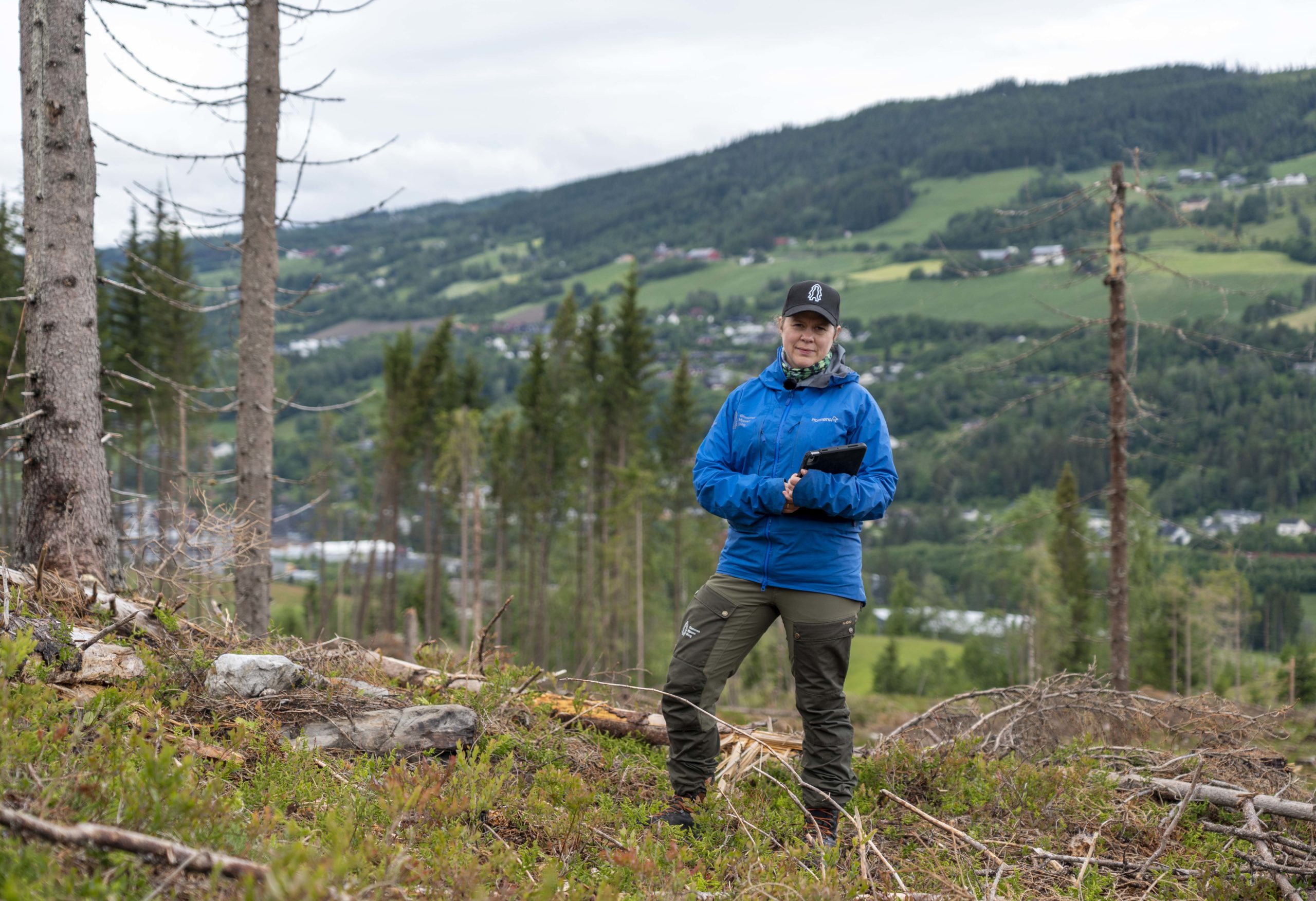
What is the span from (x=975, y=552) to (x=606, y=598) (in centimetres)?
1963

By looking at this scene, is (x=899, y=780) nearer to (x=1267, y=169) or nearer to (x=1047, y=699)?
(x=1047, y=699)

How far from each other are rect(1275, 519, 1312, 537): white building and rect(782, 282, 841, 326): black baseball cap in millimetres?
51716

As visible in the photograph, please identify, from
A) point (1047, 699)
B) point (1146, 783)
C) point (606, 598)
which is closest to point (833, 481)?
point (1146, 783)

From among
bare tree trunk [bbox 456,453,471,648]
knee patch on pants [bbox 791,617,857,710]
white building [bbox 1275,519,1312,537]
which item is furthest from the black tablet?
white building [bbox 1275,519,1312,537]

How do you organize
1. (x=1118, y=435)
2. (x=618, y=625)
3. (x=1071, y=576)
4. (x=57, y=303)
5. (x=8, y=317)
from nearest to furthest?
(x=57, y=303) → (x=1118, y=435) → (x=8, y=317) → (x=618, y=625) → (x=1071, y=576)

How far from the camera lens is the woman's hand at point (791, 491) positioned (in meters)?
4.19

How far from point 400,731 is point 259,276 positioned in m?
5.53

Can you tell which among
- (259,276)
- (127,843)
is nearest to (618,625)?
(259,276)

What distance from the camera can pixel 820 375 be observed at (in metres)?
4.52

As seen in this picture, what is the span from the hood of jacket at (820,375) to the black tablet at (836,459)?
1.36 feet

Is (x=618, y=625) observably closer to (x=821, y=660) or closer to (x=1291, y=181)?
(x=821, y=660)

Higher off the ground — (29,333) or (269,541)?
(29,333)

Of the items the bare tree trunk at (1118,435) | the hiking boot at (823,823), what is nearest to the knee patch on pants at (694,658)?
the hiking boot at (823,823)

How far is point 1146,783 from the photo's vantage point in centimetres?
532
